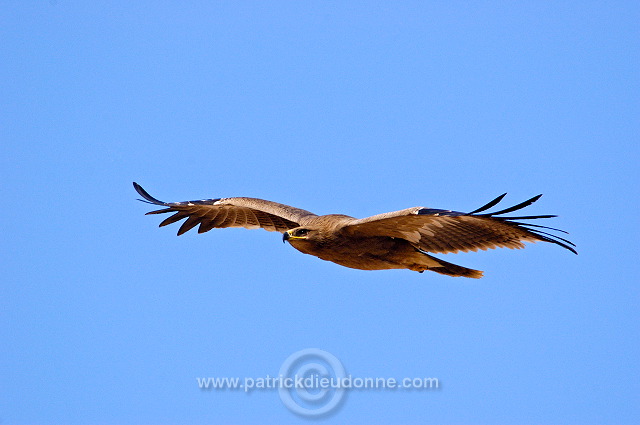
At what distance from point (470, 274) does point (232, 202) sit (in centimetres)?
360

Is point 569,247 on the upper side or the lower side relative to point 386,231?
lower

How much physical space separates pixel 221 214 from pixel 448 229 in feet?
13.1

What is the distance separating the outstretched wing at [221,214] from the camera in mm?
12633

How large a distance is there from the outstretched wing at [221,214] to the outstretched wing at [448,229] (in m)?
2.34

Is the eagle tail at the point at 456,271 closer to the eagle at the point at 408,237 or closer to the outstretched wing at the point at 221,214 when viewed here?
the eagle at the point at 408,237

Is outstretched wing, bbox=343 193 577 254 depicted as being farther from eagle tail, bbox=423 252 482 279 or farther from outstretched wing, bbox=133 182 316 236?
outstretched wing, bbox=133 182 316 236

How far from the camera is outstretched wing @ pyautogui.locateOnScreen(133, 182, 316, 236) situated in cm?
1263

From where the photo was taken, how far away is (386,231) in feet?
34.7

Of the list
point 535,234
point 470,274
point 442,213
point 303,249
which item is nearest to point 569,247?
point 535,234

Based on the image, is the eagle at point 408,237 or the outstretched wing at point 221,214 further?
the outstretched wing at point 221,214

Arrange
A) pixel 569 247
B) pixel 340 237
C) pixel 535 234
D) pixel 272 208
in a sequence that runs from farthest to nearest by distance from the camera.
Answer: pixel 272 208
pixel 340 237
pixel 535 234
pixel 569 247

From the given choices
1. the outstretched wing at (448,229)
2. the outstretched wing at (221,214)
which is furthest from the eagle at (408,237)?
the outstretched wing at (221,214)

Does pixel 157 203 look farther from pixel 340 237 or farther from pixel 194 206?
pixel 340 237

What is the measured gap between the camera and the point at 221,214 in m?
13.1
